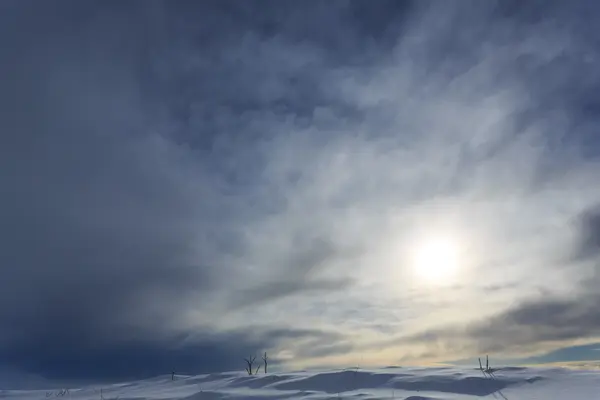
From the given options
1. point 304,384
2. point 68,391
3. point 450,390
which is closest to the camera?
point 450,390

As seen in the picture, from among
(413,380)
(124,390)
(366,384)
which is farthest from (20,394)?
(413,380)

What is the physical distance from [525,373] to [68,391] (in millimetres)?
12478

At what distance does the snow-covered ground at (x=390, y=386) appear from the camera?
8.89m

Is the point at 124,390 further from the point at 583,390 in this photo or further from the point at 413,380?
the point at 583,390

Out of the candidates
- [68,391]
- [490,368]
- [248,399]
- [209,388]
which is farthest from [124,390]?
[490,368]

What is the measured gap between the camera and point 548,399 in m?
8.25

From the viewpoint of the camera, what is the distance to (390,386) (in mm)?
10031

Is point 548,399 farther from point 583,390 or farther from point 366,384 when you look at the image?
point 366,384

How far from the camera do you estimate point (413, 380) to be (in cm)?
1019

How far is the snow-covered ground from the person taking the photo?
889 cm

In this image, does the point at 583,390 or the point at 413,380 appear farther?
the point at 413,380

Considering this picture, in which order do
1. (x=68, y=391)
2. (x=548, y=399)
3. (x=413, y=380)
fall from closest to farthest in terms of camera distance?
(x=548, y=399) < (x=413, y=380) < (x=68, y=391)

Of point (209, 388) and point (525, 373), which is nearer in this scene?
point (525, 373)

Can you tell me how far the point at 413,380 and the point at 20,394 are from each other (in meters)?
11.6
